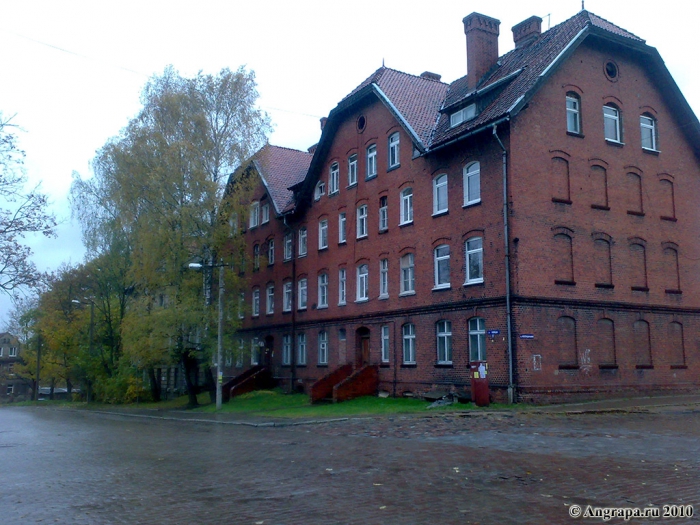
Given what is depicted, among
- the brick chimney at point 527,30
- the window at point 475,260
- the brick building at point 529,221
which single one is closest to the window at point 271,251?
the brick building at point 529,221

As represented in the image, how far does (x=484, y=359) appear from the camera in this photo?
84.3ft

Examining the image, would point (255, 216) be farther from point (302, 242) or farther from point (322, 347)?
point (322, 347)

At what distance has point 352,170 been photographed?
35.2 metres

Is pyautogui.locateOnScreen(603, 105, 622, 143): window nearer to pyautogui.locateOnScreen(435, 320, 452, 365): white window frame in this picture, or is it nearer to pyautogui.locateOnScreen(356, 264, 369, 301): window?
pyautogui.locateOnScreen(435, 320, 452, 365): white window frame

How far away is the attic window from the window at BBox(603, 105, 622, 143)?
5.19 meters

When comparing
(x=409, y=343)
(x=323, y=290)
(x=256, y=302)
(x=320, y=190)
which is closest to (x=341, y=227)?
(x=320, y=190)

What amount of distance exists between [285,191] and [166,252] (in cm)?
1076

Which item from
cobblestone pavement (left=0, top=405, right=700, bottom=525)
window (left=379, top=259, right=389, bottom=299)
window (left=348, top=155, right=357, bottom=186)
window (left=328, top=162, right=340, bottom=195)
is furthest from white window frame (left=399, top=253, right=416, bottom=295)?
cobblestone pavement (left=0, top=405, right=700, bottom=525)

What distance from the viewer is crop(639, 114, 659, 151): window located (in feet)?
96.7

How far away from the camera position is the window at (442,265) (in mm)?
28109

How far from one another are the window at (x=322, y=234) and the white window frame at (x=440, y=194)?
930cm

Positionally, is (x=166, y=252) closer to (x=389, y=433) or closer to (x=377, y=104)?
(x=377, y=104)

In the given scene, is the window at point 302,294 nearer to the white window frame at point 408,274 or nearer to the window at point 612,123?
the white window frame at point 408,274

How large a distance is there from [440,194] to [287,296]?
49.1 feet
